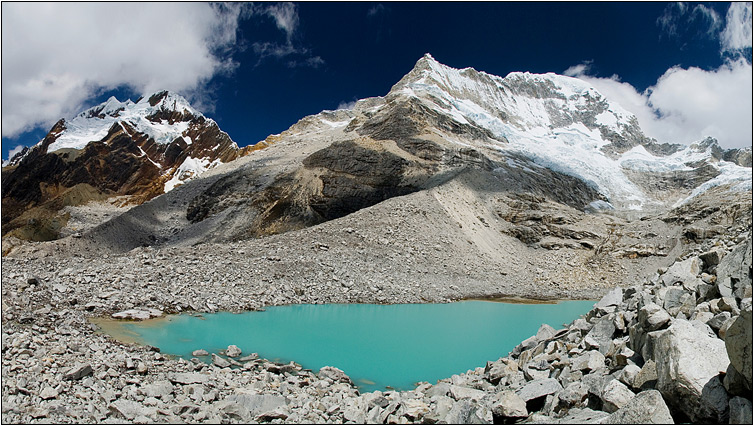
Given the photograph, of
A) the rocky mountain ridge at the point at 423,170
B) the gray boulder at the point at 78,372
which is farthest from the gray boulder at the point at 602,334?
the rocky mountain ridge at the point at 423,170

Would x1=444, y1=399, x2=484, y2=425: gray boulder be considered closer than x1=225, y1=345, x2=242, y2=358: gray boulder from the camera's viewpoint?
Yes

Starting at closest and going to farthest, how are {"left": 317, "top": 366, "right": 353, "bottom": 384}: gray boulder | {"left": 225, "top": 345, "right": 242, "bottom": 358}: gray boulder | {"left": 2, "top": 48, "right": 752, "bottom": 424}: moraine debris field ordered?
{"left": 2, "top": 48, "right": 752, "bottom": 424}: moraine debris field, {"left": 317, "top": 366, "right": 353, "bottom": 384}: gray boulder, {"left": 225, "top": 345, "right": 242, "bottom": 358}: gray boulder

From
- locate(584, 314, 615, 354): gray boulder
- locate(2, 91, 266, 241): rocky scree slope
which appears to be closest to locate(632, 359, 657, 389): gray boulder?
locate(584, 314, 615, 354): gray boulder

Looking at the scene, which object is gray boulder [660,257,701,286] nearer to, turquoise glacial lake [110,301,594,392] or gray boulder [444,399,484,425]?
turquoise glacial lake [110,301,594,392]

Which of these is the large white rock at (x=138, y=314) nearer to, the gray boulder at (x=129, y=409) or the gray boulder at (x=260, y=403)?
the gray boulder at (x=129, y=409)

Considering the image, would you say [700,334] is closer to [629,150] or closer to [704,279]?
[704,279]

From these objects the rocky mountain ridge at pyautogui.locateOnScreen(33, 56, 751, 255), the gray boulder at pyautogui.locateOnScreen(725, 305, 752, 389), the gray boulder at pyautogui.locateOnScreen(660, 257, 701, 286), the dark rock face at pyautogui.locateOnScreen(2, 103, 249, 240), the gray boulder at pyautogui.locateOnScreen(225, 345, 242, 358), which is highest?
the dark rock face at pyautogui.locateOnScreen(2, 103, 249, 240)
